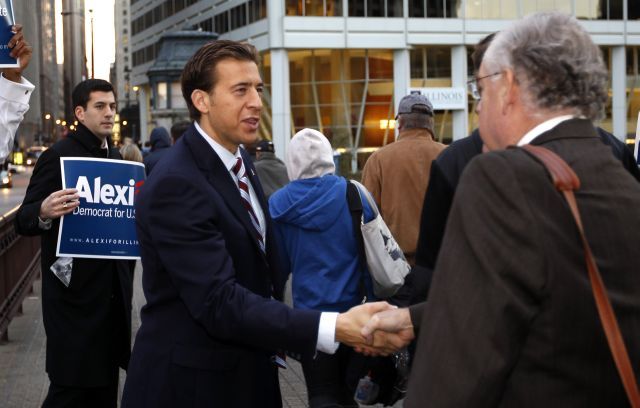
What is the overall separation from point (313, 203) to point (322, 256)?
0.32 metres

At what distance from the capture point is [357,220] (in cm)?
569

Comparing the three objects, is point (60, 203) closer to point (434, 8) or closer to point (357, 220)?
point (357, 220)

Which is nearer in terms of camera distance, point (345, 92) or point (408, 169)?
point (408, 169)

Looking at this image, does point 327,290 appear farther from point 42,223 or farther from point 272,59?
point 272,59

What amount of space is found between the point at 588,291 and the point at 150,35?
299 feet

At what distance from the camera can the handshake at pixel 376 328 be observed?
122 inches

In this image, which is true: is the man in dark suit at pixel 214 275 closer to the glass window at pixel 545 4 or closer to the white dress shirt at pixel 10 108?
the white dress shirt at pixel 10 108

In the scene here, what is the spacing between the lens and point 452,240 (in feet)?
7.01

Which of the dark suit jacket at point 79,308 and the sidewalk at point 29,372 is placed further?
the sidewalk at point 29,372

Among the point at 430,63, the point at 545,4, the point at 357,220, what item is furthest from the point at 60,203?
the point at 545,4

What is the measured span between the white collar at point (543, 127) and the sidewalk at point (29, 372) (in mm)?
5065

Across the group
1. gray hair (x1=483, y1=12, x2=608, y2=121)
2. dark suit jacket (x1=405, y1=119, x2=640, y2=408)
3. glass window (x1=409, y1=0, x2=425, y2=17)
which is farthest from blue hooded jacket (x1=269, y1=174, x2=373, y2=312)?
glass window (x1=409, y1=0, x2=425, y2=17)

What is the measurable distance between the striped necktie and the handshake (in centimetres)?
46

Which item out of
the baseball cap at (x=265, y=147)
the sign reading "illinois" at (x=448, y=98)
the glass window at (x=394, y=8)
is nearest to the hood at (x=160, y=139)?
the baseball cap at (x=265, y=147)
